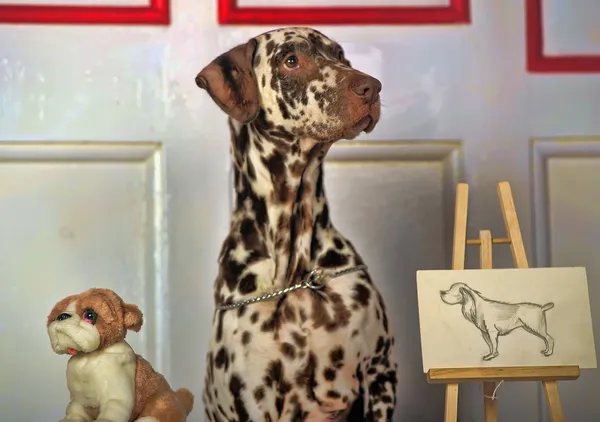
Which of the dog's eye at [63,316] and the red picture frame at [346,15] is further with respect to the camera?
the red picture frame at [346,15]

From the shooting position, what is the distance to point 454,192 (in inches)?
102

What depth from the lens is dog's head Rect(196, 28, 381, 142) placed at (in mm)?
1957

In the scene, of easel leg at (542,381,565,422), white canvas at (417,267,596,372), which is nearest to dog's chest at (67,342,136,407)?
white canvas at (417,267,596,372)

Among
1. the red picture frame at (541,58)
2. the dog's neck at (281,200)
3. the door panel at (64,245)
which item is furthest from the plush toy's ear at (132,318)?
the red picture frame at (541,58)

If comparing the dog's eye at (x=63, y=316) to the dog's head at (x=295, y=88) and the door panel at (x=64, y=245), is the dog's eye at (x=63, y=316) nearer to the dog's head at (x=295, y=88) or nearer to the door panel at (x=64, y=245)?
the dog's head at (x=295, y=88)

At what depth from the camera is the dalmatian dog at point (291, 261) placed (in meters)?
1.92

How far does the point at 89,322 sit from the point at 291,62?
73 cm

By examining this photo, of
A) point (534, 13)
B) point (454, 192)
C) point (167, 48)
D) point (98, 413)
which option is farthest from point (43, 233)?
point (534, 13)

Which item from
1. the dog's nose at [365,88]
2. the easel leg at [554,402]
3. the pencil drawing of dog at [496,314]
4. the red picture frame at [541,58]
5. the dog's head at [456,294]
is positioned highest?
the red picture frame at [541,58]

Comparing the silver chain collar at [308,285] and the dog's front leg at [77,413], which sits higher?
the silver chain collar at [308,285]

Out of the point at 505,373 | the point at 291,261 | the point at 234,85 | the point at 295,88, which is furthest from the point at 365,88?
the point at 505,373

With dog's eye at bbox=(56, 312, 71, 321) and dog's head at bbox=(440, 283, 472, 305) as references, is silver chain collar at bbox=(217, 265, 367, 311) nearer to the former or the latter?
dog's head at bbox=(440, 283, 472, 305)

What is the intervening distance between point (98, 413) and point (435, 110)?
1.35 m

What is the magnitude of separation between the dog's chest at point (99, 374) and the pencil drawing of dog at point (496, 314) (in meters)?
0.73
